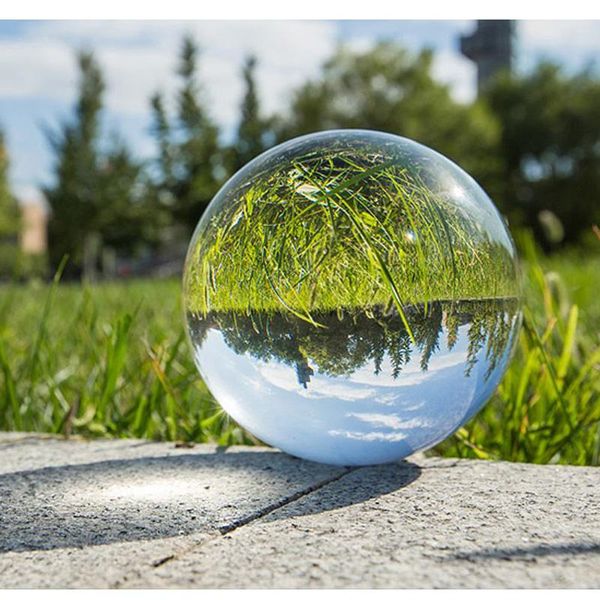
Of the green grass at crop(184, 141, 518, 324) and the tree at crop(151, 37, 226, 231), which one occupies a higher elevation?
the tree at crop(151, 37, 226, 231)

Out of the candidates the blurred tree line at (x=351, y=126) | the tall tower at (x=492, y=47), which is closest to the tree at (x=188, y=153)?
the blurred tree line at (x=351, y=126)

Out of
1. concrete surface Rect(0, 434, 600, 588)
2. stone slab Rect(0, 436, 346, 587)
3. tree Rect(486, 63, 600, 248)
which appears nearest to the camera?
concrete surface Rect(0, 434, 600, 588)

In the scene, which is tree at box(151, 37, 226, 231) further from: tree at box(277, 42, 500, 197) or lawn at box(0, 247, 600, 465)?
lawn at box(0, 247, 600, 465)

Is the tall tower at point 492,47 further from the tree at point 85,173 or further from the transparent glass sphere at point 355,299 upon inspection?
the transparent glass sphere at point 355,299

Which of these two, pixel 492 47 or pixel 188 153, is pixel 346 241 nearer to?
pixel 188 153

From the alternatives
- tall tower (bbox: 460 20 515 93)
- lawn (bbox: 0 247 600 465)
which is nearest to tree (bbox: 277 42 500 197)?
tall tower (bbox: 460 20 515 93)

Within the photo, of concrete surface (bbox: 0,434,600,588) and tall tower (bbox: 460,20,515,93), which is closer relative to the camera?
concrete surface (bbox: 0,434,600,588)

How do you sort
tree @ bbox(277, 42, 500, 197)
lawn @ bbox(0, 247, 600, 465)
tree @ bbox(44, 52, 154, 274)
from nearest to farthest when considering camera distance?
lawn @ bbox(0, 247, 600, 465) < tree @ bbox(44, 52, 154, 274) < tree @ bbox(277, 42, 500, 197)
